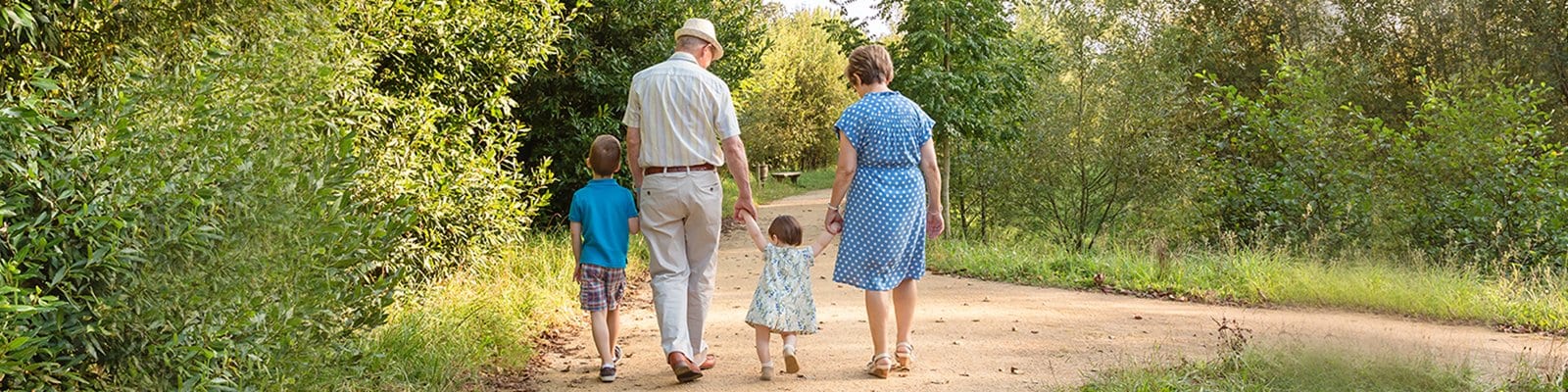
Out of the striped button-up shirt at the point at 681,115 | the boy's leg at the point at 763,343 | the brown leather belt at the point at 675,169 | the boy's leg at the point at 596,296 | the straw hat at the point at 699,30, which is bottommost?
the boy's leg at the point at 763,343

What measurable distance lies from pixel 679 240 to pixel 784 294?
1.80ft

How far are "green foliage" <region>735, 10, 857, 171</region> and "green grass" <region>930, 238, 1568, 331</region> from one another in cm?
2029

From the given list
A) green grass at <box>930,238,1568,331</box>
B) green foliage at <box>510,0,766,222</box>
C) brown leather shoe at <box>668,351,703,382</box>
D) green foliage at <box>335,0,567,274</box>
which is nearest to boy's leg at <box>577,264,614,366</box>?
brown leather shoe at <box>668,351,703,382</box>

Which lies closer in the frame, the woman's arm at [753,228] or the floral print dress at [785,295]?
the woman's arm at [753,228]

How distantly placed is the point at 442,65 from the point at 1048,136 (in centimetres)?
926

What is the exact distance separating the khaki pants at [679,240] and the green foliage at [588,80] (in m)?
6.19

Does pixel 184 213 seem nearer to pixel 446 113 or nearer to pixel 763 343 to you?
pixel 763 343

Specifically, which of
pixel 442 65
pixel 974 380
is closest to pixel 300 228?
pixel 974 380

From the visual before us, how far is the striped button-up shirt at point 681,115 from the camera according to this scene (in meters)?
5.83

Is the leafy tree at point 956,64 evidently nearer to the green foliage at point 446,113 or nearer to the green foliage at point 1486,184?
the green foliage at point 1486,184

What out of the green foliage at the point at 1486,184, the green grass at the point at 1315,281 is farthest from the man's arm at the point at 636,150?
the green foliage at the point at 1486,184

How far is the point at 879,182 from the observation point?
598 centimetres

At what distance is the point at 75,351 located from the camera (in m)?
3.42

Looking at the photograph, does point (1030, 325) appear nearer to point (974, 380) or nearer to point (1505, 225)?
point (974, 380)
